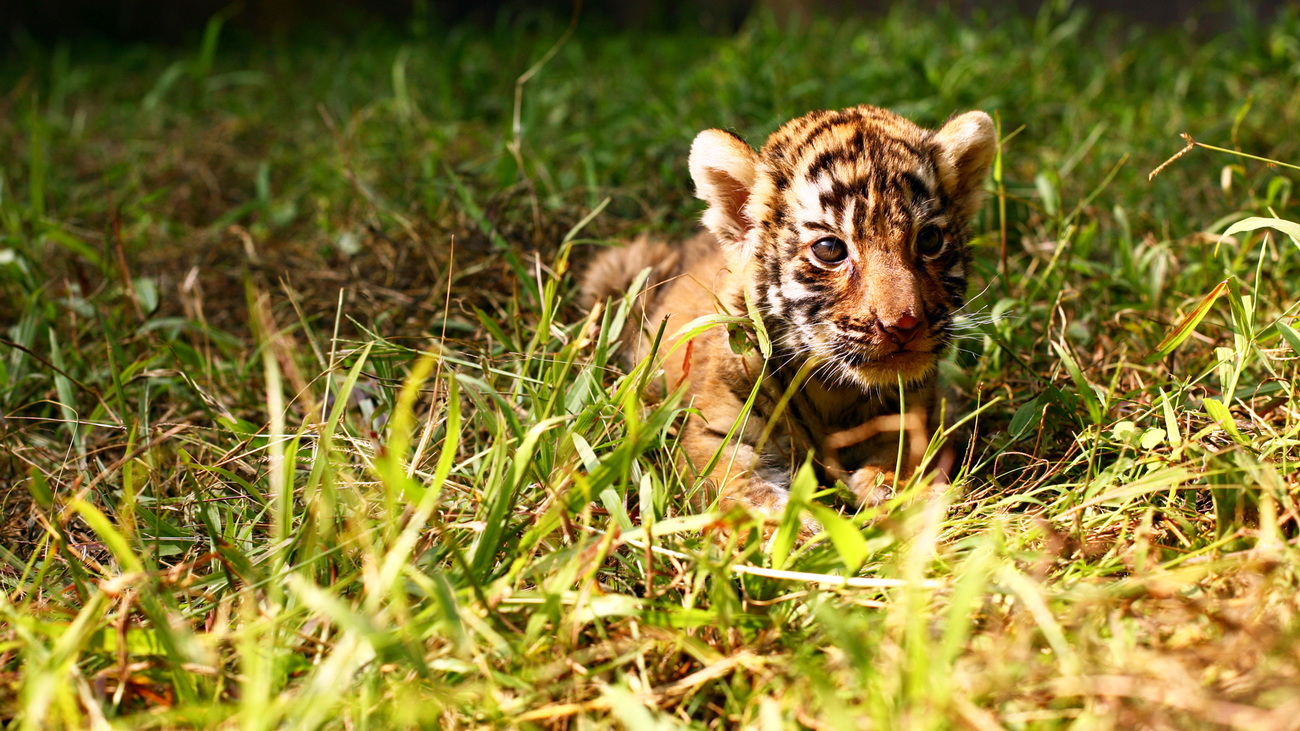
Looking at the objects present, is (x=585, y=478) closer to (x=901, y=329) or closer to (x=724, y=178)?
(x=901, y=329)

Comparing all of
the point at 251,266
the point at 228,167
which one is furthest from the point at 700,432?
the point at 228,167

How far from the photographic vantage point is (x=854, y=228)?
251cm

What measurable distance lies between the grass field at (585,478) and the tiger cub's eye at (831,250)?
554mm

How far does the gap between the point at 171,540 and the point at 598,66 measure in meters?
5.80

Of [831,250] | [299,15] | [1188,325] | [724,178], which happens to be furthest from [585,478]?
[299,15]

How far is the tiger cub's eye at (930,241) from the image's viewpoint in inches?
101

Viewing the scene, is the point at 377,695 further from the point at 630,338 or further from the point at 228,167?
the point at 228,167

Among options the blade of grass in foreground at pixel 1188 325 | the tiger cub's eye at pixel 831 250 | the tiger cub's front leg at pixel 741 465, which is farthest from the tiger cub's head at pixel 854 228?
the blade of grass in foreground at pixel 1188 325

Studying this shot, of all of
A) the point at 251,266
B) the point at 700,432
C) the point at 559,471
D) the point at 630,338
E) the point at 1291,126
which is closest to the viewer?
the point at 559,471

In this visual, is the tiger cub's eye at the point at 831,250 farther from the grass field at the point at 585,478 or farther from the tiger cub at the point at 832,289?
the grass field at the point at 585,478

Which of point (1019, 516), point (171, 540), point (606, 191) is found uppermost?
point (606, 191)

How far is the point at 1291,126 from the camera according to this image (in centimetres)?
434

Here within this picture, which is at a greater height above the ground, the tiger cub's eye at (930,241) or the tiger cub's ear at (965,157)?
the tiger cub's ear at (965,157)

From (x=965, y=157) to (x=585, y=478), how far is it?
171 cm
